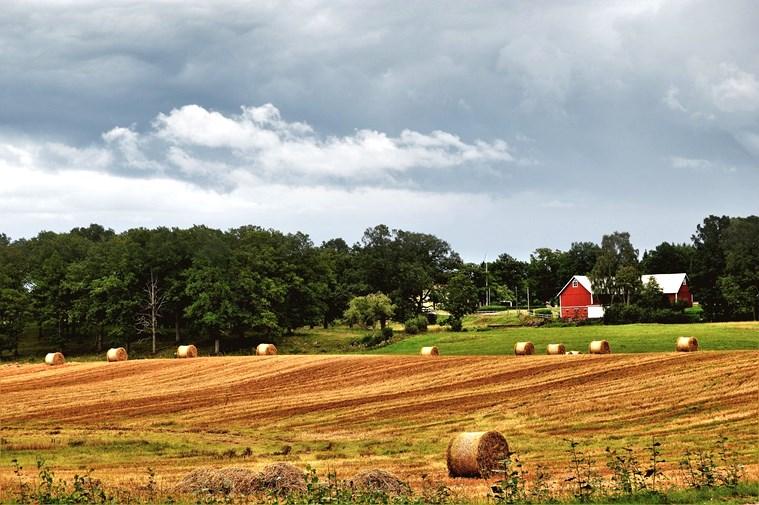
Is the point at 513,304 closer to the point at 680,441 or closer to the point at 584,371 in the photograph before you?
the point at 584,371

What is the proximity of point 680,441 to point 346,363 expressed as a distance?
67.9ft

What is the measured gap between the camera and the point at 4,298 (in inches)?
3004

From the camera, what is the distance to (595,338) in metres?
56.7

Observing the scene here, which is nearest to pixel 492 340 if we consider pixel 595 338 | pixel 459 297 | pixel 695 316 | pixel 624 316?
pixel 595 338

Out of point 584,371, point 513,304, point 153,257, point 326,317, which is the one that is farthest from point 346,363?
point 513,304

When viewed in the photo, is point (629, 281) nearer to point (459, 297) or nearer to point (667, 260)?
point (459, 297)

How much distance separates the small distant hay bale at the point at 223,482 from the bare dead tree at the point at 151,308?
59.1 m

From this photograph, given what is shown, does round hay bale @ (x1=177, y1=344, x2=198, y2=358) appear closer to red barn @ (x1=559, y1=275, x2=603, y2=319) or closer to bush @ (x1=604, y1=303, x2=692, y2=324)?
bush @ (x1=604, y1=303, x2=692, y2=324)

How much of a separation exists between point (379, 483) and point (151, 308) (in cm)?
6373

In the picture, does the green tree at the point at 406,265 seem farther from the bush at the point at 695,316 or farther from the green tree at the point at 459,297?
the bush at the point at 695,316

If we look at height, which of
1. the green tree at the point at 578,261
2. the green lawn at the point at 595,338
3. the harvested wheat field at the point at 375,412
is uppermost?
the green tree at the point at 578,261

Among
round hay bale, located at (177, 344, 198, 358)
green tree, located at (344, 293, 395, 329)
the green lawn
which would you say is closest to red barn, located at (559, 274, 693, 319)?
green tree, located at (344, 293, 395, 329)

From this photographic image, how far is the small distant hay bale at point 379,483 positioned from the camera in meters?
16.0

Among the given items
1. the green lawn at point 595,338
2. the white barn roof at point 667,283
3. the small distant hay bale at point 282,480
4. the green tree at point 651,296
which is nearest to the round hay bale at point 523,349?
the green lawn at point 595,338
